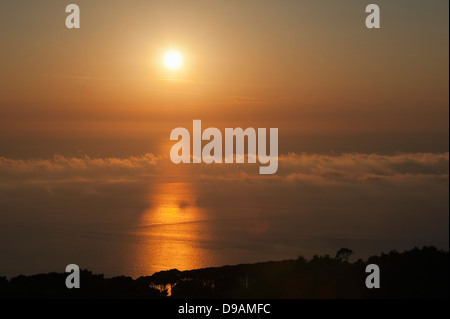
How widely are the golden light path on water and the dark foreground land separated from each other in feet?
67.6

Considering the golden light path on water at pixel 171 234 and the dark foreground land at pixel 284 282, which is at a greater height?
the golden light path on water at pixel 171 234

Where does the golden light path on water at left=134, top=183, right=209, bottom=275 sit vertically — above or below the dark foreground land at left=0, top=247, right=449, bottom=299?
above

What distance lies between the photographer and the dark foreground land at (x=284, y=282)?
920cm

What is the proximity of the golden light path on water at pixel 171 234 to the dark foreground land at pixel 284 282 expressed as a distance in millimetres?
20600

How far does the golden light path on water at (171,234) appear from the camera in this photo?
35.7 meters

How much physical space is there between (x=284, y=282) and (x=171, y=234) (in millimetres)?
44102

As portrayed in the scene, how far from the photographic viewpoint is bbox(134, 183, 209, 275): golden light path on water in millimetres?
35688

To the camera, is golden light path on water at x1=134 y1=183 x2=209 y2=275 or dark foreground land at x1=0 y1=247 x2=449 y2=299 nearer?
dark foreground land at x1=0 y1=247 x2=449 y2=299

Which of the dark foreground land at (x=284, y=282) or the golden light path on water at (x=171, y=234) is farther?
the golden light path on water at (x=171, y=234)

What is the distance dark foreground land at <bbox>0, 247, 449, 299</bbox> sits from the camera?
30.2ft

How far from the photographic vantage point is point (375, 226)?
59.7 m
